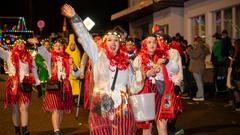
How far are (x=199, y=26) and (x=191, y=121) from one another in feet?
32.2

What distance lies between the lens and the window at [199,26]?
1877 cm

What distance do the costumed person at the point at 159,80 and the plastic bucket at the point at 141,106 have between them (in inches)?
58.9

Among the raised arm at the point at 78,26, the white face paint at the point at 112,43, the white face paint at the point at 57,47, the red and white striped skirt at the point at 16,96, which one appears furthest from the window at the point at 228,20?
the raised arm at the point at 78,26

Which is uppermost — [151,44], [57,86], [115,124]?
[151,44]

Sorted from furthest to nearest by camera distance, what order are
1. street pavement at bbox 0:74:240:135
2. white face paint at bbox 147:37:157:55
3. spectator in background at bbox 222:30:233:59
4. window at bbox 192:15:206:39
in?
window at bbox 192:15:206:39
spectator in background at bbox 222:30:233:59
street pavement at bbox 0:74:240:135
white face paint at bbox 147:37:157:55

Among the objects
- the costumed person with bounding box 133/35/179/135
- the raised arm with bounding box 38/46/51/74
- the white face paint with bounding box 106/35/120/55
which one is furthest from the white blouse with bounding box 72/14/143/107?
Result: the raised arm with bounding box 38/46/51/74

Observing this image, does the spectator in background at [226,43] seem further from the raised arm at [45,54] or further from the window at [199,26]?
the raised arm at [45,54]

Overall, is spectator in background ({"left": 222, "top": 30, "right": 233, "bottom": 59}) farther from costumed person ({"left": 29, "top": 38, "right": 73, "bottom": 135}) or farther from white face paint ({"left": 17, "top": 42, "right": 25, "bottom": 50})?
white face paint ({"left": 17, "top": 42, "right": 25, "bottom": 50})

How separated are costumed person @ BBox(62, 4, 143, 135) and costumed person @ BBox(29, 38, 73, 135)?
3242 mm

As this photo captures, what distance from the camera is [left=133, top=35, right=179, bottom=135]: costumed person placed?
646cm

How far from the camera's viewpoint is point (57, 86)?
8.12 m

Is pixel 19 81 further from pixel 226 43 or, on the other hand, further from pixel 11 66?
pixel 226 43

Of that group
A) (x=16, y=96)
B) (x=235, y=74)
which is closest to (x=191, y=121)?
(x=235, y=74)

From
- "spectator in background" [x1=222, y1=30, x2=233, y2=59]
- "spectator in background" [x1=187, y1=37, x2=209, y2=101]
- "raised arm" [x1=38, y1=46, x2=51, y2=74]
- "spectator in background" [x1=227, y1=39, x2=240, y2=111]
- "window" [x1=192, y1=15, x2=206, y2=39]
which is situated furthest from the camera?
"window" [x1=192, y1=15, x2=206, y2=39]
